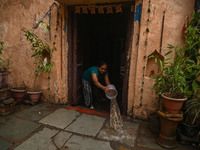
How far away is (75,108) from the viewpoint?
3709 millimetres

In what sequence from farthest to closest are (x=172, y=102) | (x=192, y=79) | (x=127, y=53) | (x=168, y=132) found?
(x=127, y=53) < (x=192, y=79) < (x=168, y=132) < (x=172, y=102)

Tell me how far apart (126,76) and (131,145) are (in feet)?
4.86

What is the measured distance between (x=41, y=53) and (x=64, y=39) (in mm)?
825

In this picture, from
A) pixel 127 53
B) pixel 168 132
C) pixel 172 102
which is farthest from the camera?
pixel 127 53

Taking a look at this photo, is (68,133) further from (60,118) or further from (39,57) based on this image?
(39,57)

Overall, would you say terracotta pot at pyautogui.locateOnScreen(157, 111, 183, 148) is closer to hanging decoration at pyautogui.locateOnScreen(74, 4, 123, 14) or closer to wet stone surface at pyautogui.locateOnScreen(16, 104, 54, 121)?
hanging decoration at pyautogui.locateOnScreen(74, 4, 123, 14)

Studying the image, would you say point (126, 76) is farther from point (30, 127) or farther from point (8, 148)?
point (8, 148)

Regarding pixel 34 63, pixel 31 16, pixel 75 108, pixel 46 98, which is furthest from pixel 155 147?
pixel 31 16

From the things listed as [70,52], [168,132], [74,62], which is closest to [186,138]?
[168,132]

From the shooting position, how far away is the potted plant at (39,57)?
142 inches

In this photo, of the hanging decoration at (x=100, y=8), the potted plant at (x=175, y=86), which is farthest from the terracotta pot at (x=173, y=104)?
the hanging decoration at (x=100, y=8)

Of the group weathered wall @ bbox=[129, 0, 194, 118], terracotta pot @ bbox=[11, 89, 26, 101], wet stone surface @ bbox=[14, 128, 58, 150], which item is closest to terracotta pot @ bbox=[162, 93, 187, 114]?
weathered wall @ bbox=[129, 0, 194, 118]

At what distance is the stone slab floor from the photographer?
2.24 metres

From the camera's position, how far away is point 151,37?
2.89 metres
